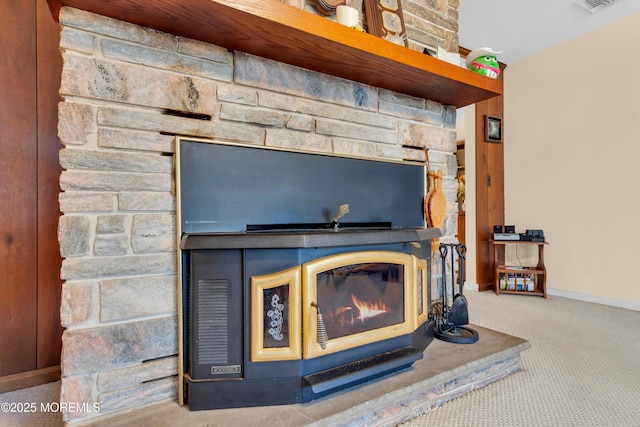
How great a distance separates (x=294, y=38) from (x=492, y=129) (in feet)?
10.4

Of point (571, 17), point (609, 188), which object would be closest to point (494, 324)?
point (609, 188)

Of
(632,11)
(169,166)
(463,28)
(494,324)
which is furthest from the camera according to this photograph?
(463,28)

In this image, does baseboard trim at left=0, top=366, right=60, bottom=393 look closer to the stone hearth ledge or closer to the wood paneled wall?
the stone hearth ledge

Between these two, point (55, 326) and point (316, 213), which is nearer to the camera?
point (316, 213)

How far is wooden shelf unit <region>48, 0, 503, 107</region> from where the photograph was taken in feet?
3.84

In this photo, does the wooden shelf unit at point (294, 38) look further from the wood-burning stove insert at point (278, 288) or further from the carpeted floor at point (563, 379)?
the carpeted floor at point (563, 379)

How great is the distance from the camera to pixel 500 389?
5.43 ft

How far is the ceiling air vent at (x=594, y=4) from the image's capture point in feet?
8.96

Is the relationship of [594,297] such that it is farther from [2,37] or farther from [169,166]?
[2,37]

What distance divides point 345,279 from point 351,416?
489 mm

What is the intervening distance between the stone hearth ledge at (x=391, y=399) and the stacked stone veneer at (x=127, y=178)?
0.43 ft

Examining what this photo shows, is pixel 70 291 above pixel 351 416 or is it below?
above

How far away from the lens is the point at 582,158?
327cm

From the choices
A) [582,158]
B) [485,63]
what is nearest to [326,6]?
[485,63]
